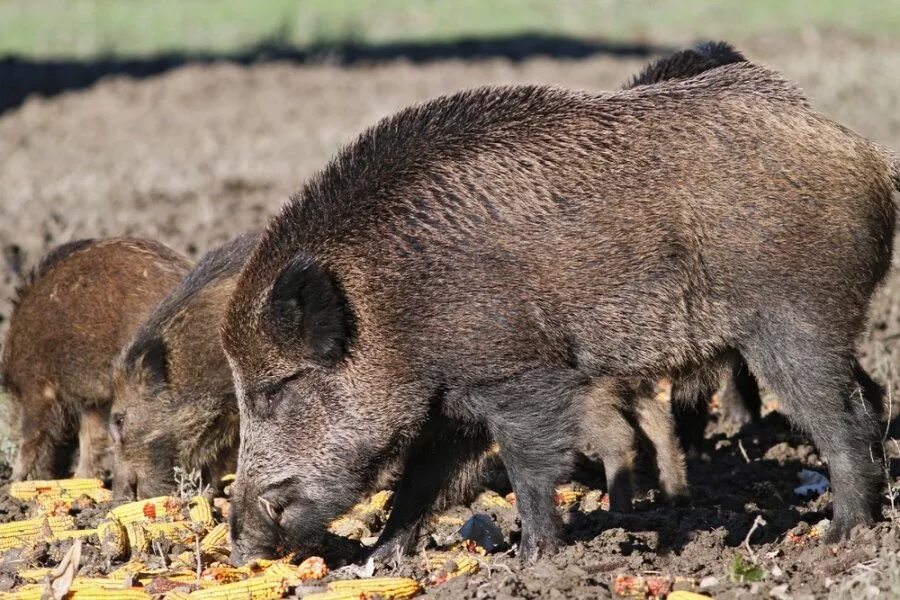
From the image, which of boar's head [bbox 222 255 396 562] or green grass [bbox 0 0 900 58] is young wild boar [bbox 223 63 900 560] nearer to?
boar's head [bbox 222 255 396 562]

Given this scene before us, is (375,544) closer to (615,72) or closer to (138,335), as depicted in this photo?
(138,335)

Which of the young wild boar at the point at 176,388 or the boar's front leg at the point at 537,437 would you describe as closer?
the boar's front leg at the point at 537,437

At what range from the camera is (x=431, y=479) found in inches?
238

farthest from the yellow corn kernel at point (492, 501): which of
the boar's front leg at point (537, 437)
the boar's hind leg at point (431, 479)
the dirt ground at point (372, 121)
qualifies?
the boar's front leg at point (537, 437)

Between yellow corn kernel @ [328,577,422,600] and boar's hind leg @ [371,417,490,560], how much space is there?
90cm

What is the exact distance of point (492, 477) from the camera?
6863mm

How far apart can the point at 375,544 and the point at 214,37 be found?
18.5 metres

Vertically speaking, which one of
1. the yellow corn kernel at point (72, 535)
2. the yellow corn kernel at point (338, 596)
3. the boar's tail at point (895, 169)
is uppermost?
the boar's tail at point (895, 169)

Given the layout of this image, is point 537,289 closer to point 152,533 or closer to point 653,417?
point 653,417

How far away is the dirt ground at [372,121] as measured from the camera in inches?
201

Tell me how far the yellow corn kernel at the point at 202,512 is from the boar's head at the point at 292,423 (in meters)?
0.52

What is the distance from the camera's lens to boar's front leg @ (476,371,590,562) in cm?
547

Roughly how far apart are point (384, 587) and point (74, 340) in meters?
3.11

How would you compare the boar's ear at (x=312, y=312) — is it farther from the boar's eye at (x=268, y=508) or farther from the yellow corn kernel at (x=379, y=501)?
the yellow corn kernel at (x=379, y=501)
